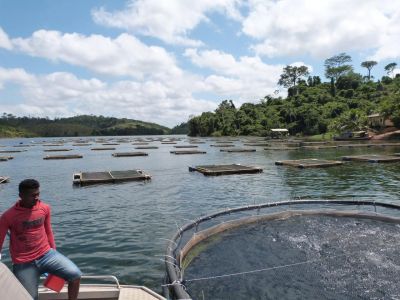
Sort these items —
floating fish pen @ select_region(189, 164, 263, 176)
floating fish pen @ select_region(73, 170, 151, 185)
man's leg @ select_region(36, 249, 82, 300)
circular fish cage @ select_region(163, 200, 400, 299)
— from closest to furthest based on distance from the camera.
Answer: man's leg @ select_region(36, 249, 82, 300), circular fish cage @ select_region(163, 200, 400, 299), floating fish pen @ select_region(73, 170, 151, 185), floating fish pen @ select_region(189, 164, 263, 176)

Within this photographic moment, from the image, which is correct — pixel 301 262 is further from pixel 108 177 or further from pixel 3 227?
pixel 108 177

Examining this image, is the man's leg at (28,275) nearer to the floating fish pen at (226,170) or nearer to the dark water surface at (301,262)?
the dark water surface at (301,262)

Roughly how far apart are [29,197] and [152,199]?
680 inches

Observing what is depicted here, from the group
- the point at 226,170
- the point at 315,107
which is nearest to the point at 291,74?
the point at 315,107

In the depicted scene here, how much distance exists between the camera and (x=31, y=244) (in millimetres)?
6137

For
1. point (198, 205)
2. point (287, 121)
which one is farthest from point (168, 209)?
point (287, 121)

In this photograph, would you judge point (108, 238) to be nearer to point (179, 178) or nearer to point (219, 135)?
point (179, 178)

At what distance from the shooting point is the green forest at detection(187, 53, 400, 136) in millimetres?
94188

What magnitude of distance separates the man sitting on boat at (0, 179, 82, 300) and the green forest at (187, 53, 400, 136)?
3339 inches

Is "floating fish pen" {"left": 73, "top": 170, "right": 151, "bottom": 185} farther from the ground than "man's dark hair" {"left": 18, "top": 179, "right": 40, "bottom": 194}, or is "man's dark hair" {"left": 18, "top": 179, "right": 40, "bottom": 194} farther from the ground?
"man's dark hair" {"left": 18, "top": 179, "right": 40, "bottom": 194}

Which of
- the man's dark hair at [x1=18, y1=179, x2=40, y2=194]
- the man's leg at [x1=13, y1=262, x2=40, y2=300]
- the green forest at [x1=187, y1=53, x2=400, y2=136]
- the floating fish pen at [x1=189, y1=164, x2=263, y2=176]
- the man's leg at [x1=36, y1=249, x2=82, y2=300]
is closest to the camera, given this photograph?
the man's dark hair at [x1=18, y1=179, x2=40, y2=194]

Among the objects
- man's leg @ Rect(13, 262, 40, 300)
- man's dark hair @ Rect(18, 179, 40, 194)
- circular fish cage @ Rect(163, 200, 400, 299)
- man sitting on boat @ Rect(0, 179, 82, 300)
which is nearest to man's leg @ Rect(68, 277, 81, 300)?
man sitting on boat @ Rect(0, 179, 82, 300)

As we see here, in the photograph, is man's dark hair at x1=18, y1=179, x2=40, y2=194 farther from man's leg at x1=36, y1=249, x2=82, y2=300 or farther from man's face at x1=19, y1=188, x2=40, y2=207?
man's leg at x1=36, y1=249, x2=82, y2=300

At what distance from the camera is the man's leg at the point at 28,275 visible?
19.8 feet
